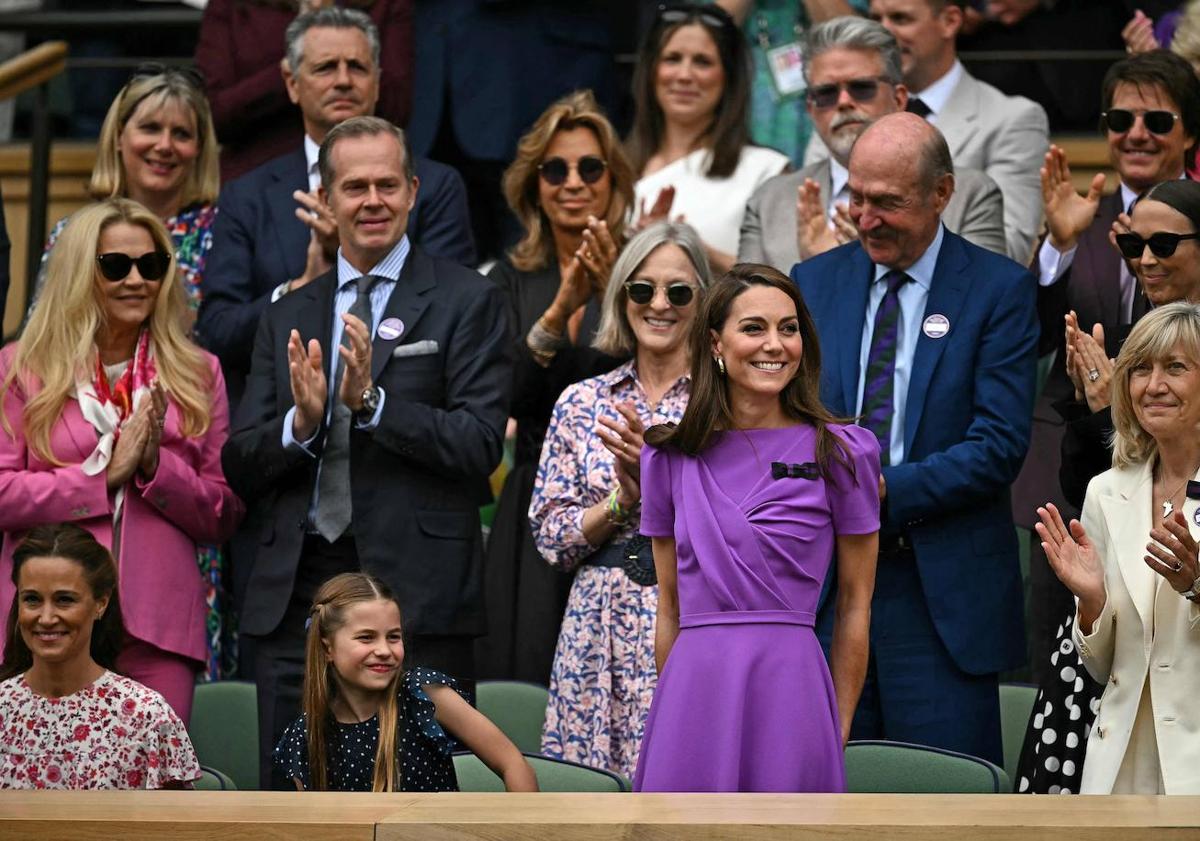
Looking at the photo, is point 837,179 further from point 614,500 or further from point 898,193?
point 614,500

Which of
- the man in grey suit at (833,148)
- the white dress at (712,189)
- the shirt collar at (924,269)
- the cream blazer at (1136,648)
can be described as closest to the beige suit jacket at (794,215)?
the man in grey suit at (833,148)

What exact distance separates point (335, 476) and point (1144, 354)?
2131mm

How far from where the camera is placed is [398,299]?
19.3 feet

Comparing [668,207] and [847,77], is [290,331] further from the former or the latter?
[847,77]

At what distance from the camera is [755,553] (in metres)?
4.55

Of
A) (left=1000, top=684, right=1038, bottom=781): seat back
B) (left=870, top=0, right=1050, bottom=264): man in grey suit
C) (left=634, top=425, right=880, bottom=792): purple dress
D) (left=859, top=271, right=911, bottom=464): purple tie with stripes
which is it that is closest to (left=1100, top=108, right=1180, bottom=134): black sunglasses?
(left=870, top=0, right=1050, bottom=264): man in grey suit

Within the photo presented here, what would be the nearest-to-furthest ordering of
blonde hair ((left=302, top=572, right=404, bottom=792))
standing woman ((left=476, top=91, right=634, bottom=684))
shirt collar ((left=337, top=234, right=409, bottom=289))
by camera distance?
1. blonde hair ((left=302, top=572, right=404, bottom=792))
2. shirt collar ((left=337, top=234, right=409, bottom=289))
3. standing woman ((left=476, top=91, right=634, bottom=684))

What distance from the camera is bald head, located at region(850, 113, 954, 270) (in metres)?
5.48

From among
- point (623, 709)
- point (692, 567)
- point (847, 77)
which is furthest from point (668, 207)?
point (692, 567)

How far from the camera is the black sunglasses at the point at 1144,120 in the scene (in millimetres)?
6102

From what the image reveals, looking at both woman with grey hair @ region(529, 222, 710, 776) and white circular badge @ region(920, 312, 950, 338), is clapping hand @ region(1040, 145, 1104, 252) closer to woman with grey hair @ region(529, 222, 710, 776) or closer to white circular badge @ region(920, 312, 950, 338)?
white circular badge @ region(920, 312, 950, 338)

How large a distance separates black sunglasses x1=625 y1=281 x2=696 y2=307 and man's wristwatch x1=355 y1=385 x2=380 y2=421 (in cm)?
74

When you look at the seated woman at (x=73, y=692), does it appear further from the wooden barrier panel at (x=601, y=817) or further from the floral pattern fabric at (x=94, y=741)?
the wooden barrier panel at (x=601, y=817)

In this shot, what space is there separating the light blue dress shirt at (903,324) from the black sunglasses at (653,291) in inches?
20.1
